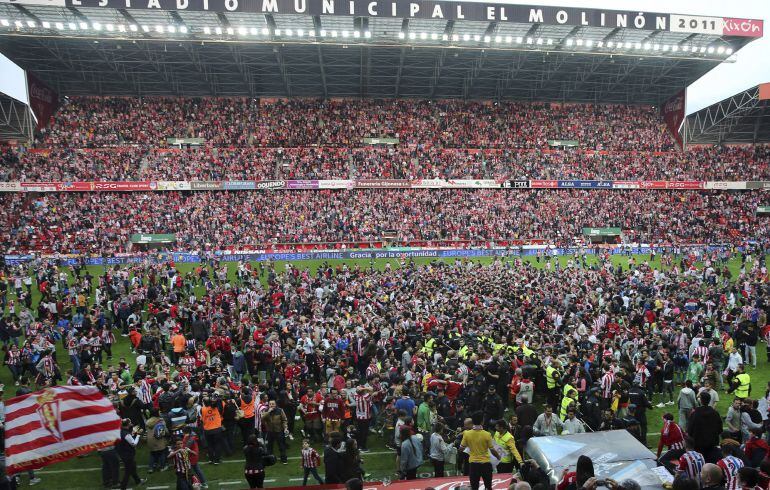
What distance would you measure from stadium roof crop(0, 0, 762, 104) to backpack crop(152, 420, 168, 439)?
3053 centimetres

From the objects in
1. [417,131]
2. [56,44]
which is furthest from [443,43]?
[56,44]

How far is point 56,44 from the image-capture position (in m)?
37.8

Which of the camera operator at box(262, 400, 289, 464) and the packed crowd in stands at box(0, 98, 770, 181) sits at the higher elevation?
the packed crowd in stands at box(0, 98, 770, 181)

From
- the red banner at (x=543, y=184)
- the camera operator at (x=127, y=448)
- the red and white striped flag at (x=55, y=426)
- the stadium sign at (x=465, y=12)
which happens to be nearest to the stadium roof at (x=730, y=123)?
the stadium sign at (x=465, y=12)

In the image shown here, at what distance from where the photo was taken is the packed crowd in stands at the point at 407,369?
8016mm

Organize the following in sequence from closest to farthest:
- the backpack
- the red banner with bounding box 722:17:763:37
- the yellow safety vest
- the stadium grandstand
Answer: the stadium grandstand
the backpack
the yellow safety vest
the red banner with bounding box 722:17:763:37

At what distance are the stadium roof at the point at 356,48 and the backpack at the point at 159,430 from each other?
30.5 meters

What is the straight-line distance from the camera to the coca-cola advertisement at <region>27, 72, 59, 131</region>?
4116 cm

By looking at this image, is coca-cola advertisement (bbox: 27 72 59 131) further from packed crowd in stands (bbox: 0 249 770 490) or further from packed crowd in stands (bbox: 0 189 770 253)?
packed crowd in stands (bbox: 0 249 770 490)

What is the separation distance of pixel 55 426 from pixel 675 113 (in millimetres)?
57838

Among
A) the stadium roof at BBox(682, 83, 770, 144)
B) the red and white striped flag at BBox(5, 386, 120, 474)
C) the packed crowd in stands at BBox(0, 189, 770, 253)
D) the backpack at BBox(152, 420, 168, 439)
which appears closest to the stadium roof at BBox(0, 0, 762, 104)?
the stadium roof at BBox(682, 83, 770, 144)

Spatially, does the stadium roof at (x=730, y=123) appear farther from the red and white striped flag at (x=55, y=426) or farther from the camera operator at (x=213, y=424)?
the red and white striped flag at (x=55, y=426)

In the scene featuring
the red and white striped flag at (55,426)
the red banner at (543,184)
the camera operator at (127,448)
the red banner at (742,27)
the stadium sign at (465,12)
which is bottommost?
the camera operator at (127,448)

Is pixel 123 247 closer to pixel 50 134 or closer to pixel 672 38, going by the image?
pixel 50 134
